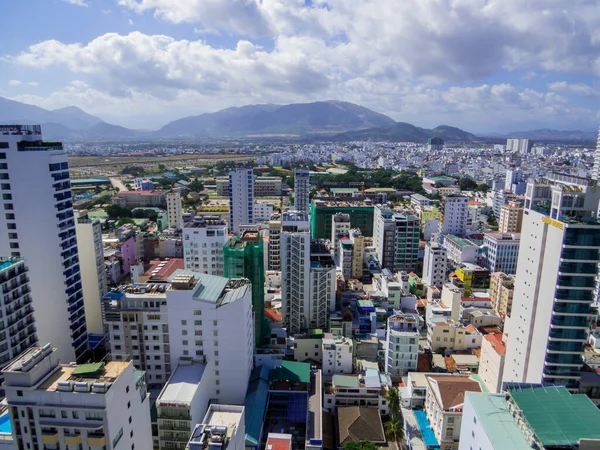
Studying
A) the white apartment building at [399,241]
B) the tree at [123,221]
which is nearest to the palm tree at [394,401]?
the white apartment building at [399,241]

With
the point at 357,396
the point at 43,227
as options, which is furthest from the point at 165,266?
the point at 357,396

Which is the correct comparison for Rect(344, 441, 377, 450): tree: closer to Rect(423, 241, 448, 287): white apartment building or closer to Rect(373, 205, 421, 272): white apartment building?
Rect(423, 241, 448, 287): white apartment building

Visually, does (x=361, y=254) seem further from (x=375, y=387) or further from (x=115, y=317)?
(x=115, y=317)

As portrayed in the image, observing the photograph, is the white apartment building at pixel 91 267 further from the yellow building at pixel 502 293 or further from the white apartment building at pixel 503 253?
the white apartment building at pixel 503 253

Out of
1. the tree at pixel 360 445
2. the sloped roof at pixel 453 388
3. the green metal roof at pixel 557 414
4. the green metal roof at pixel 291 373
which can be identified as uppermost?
the green metal roof at pixel 557 414

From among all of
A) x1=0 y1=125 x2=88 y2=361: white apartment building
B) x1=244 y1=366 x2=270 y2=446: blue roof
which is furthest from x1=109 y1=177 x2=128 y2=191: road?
x1=244 y1=366 x2=270 y2=446: blue roof

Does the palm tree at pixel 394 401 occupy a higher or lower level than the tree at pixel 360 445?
higher

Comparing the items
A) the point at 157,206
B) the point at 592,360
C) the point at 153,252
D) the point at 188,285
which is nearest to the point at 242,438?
the point at 188,285
